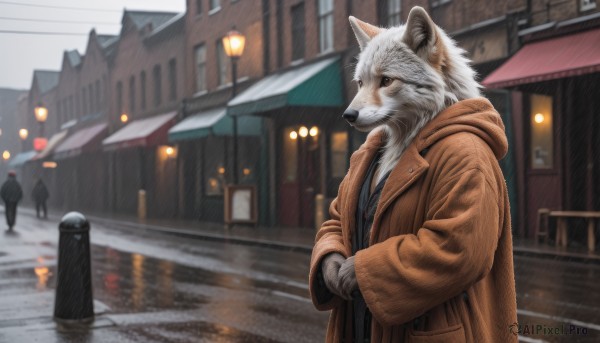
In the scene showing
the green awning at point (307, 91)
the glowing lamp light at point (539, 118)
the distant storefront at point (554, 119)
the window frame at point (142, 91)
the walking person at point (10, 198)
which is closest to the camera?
the distant storefront at point (554, 119)

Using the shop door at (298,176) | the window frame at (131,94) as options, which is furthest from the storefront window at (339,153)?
the window frame at (131,94)

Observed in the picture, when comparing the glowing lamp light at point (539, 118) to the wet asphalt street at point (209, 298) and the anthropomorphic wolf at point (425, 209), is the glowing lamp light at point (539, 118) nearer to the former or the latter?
the wet asphalt street at point (209, 298)

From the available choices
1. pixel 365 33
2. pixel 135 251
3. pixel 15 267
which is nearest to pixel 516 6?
pixel 135 251

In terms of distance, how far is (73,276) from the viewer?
26.8 feet

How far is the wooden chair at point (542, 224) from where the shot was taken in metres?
15.9

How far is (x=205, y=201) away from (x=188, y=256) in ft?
46.5

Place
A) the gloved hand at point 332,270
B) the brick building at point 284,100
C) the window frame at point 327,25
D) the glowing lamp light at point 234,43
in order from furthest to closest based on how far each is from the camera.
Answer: the window frame at point 327,25 < the glowing lamp light at point 234,43 < the brick building at point 284,100 < the gloved hand at point 332,270

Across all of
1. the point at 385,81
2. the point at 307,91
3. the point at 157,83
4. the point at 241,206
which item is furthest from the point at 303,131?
the point at 385,81

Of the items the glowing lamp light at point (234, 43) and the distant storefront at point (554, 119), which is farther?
the glowing lamp light at point (234, 43)

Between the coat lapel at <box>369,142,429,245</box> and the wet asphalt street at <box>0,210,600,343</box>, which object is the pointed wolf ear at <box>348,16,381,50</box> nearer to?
the coat lapel at <box>369,142,429,245</box>

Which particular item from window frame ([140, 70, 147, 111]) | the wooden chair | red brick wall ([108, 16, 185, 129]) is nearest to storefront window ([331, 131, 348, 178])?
the wooden chair

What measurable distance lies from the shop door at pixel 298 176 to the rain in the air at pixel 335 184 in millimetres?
75

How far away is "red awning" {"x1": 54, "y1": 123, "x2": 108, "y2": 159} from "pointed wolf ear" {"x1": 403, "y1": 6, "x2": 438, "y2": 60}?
41.3 meters

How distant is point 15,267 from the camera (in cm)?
1379
